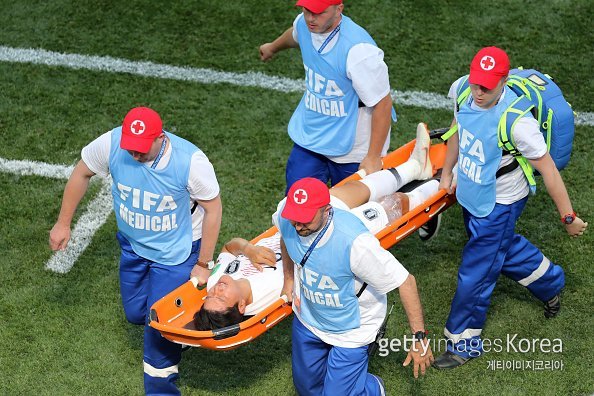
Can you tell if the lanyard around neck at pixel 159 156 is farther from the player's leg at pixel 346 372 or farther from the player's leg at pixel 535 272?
the player's leg at pixel 535 272

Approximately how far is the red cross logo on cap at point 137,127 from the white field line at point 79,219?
2498 millimetres

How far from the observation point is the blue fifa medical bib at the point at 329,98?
7695mm

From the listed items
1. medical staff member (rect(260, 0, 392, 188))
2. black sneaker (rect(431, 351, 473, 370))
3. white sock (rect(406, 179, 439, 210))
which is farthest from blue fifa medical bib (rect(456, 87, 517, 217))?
black sneaker (rect(431, 351, 473, 370))

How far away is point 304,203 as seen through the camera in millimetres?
6129

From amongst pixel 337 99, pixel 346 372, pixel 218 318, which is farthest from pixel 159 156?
pixel 346 372

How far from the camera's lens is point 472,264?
25.1ft

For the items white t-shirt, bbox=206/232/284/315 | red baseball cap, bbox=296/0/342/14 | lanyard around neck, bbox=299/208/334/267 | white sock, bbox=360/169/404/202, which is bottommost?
white t-shirt, bbox=206/232/284/315

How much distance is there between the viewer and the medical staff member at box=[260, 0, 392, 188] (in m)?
7.63

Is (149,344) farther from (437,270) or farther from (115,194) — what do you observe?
(437,270)

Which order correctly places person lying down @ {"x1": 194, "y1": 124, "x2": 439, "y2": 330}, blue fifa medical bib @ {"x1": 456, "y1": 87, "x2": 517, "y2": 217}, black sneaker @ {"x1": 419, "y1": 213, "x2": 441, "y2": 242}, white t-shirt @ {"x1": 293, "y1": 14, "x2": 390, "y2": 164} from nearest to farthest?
blue fifa medical bib @ {"x1": 456, "y1": 87, "x2": 517, "y2": 217} → person lying down @ {"x1": 194, "y1": 124, "x2": 439, "y2": 330} → white t-shirt @ {"x1": 293, "y1": 14, "x2": 390, "y2": 164} → black sneaker @ {"x1": 419, "y1": 213, "x2": 441, "y2": 242}

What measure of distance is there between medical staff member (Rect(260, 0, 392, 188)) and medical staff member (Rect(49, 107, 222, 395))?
1.17 meters

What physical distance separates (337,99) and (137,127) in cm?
176

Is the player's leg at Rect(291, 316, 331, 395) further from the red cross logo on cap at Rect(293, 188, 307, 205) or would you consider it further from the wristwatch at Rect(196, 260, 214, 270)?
the red cross logo on cap at Rect(293, 188, 307, 205)

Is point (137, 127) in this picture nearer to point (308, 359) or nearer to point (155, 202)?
point (155, 202)
